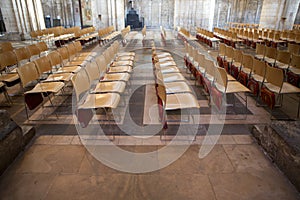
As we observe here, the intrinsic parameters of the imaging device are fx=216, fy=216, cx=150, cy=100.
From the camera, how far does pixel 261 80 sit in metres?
4.11

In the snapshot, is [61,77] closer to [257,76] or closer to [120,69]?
[120,69]

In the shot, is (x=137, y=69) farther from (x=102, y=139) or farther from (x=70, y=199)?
(x=70, y=199)

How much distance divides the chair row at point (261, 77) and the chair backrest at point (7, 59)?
5.23 metres

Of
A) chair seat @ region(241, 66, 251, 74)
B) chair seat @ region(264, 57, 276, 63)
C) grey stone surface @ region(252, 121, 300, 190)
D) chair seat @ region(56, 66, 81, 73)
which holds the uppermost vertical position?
chair seat @ region(264, 57, 276, 63)

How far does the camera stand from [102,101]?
10.5ft

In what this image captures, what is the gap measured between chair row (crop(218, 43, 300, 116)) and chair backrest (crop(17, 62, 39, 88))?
13.4 feet

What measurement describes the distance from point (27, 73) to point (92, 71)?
44.4 inches

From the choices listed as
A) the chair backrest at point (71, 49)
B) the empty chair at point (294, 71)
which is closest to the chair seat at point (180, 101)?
the empty chair at point (294, 71)

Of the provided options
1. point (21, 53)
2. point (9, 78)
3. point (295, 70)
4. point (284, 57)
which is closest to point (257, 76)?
point (295, 70)

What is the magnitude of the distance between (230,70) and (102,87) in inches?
132

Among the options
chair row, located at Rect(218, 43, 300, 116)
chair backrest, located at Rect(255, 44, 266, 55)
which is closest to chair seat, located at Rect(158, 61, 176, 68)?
chair row, located at Rect(218, 43, 300, 116)

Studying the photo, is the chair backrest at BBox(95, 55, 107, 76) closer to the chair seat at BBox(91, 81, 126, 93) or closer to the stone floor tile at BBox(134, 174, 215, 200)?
the chair seat at BBox(91, 81, 126, 93)

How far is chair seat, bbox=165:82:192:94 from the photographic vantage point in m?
3.53

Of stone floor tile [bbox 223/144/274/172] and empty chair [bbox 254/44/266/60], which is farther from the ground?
empty chair [bbox 254/44/266/60]
